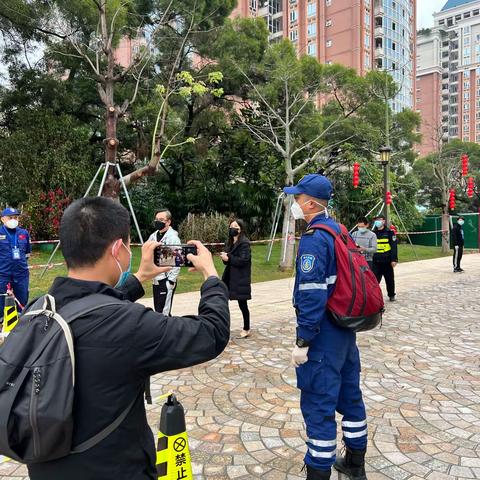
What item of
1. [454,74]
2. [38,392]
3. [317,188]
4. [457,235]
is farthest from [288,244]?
[454,74]

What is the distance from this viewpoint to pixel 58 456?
1.28 meters

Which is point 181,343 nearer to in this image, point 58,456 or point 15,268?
point 58,456

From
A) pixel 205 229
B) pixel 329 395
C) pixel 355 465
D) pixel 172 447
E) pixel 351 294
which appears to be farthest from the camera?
pixel 205 229

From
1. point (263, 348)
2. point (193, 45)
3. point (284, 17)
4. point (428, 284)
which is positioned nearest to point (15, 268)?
point (263, 348)

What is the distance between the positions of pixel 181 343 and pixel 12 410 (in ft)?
1.65

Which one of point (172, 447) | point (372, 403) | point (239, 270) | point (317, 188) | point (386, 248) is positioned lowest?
point (372, 403)

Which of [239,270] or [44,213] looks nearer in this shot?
[239,270]

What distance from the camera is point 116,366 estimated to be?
4.39 feet

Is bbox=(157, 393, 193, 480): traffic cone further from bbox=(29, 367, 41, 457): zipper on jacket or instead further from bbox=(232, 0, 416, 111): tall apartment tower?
bbox=(232, 0, 416, 111): tall apartment tower

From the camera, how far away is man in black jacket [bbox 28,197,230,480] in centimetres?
132

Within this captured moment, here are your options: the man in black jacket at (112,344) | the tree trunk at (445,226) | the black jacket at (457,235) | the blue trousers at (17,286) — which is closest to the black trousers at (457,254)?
the black jacket at (457,235)

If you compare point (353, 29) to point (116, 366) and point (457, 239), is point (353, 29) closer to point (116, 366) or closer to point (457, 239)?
point (457, 239)

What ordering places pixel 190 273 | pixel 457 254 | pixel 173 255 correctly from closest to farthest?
pixel 173 255, pixel 190 273, pixel 457 254

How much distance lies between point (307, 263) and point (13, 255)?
19.6 feet
